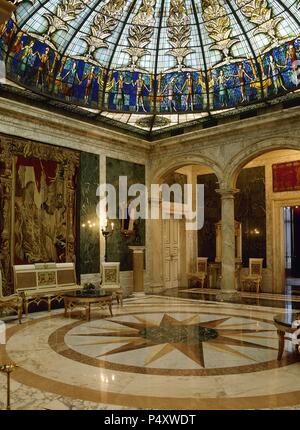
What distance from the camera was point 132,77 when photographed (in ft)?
37.8

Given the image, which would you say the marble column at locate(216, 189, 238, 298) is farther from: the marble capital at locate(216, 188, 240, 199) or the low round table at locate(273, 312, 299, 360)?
the low round table at locate(273, 312, 299, 360)

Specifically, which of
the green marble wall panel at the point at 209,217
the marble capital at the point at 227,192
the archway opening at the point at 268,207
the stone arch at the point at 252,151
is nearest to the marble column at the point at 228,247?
the marble capital at the point at 227,192

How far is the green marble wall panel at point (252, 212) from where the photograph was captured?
45.3ft

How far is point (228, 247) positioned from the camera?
11.5m

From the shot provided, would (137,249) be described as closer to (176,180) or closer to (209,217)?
(176,180)

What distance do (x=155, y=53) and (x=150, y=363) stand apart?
908cm

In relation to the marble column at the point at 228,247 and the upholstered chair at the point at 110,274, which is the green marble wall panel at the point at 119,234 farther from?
the marble column at the point at 228,247

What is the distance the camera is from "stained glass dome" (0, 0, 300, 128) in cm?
948

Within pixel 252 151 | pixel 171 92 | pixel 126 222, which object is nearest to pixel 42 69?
pixel 171 92

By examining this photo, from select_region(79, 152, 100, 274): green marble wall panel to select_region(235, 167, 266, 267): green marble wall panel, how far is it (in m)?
5.88

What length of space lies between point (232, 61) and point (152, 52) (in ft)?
7.70

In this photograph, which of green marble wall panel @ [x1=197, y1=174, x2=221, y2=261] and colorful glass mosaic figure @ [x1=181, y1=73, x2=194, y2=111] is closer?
colorful glass mosaic figure @ [x1=181, y1=73, x2=194, y2=111]

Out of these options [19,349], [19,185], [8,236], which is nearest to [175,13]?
[19,185]

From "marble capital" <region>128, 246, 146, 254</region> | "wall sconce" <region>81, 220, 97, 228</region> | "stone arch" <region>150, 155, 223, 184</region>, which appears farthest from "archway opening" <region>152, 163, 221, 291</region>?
"wall sconce" <region>81, 220, 97, 228</region>
